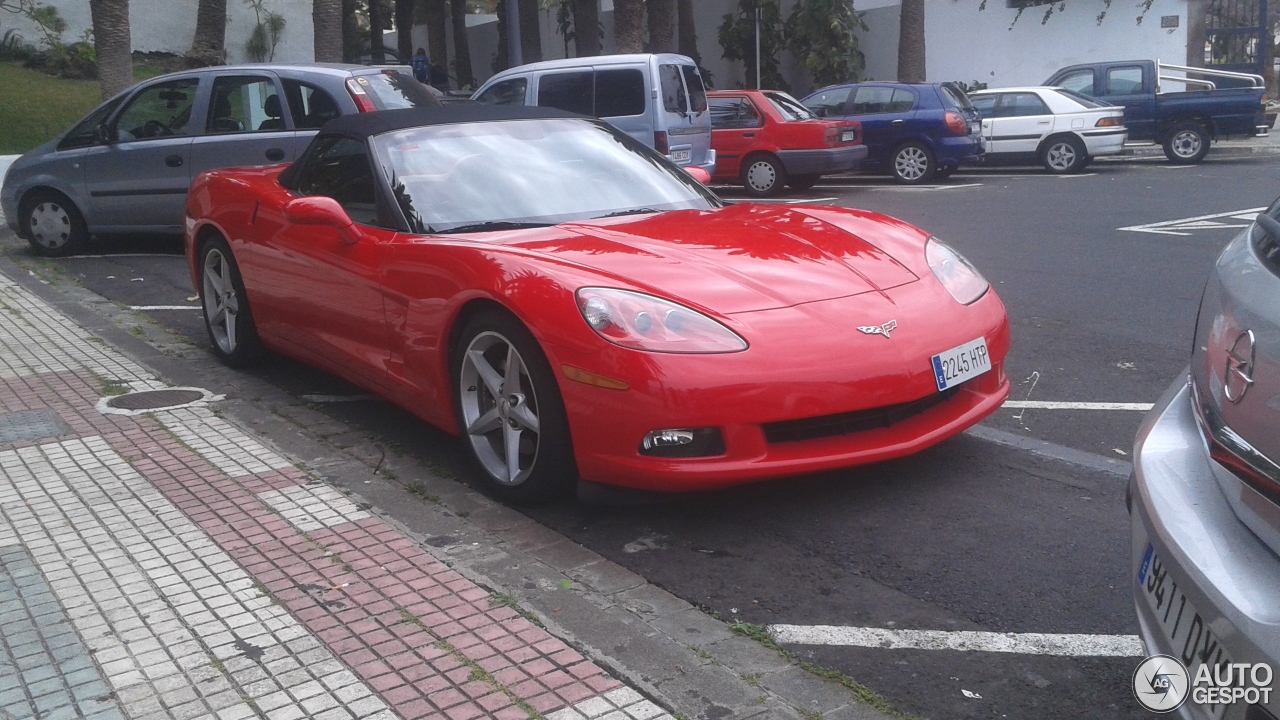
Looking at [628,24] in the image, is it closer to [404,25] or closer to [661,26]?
[661,26]

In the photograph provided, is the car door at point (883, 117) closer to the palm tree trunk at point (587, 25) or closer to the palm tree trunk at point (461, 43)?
the palm tree trunk at point (587, 25)

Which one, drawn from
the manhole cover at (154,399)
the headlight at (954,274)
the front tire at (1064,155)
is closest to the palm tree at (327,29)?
the front tire at (1064,155)

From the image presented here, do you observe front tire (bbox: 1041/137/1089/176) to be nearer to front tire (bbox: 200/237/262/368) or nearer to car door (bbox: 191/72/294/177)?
car door (bbox: 191/72/294/177)

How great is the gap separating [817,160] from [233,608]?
1430cm

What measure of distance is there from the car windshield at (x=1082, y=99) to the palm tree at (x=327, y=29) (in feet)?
38.1

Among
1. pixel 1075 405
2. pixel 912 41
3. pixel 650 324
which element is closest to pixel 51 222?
pixel 650 324

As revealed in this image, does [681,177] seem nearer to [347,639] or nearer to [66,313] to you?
[347,639]

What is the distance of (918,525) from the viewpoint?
422 centimetres

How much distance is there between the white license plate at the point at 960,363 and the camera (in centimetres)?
432

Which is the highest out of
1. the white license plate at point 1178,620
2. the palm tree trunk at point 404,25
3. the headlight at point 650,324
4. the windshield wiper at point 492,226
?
the palm tree trunk at point 404,25

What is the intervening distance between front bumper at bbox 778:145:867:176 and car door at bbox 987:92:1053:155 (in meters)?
3.49

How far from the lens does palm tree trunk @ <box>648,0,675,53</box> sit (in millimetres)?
27094

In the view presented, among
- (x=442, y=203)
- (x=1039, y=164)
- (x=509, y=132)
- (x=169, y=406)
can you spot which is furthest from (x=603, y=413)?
(x=1039, y=164)

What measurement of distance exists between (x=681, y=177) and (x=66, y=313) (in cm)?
520
